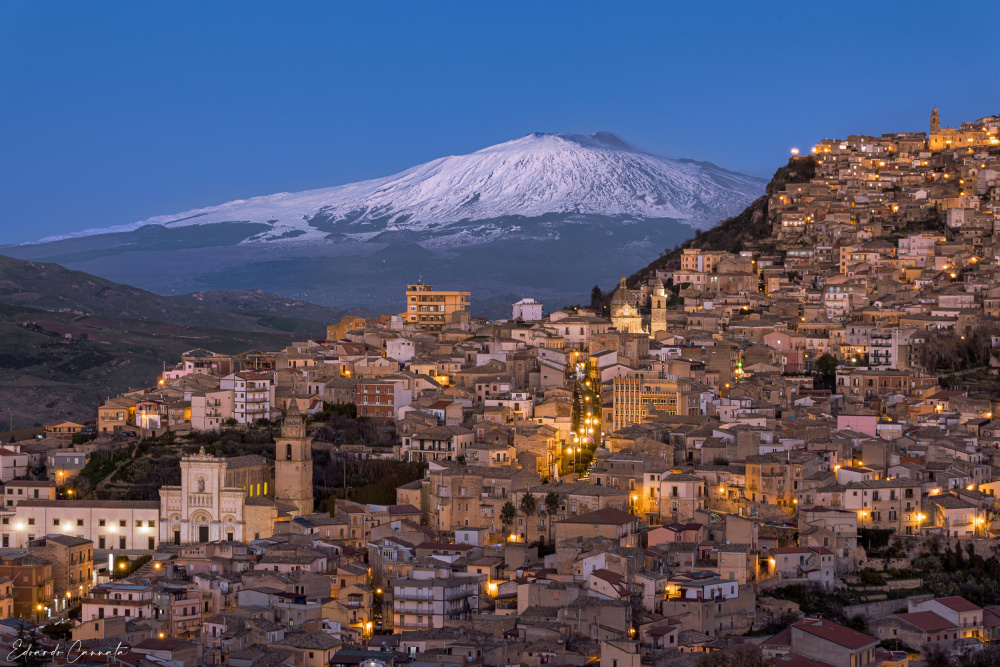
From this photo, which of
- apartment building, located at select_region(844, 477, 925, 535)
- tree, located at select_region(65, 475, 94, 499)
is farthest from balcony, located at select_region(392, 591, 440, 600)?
tree, located at select_region(65, 475, 94, 499)

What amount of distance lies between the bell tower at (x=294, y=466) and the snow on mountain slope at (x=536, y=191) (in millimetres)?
83369

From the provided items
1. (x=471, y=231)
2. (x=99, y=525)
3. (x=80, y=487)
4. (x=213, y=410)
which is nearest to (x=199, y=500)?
(x=99, y=525)

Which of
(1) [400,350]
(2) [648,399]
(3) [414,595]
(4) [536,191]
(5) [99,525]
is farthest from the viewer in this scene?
(4) [536,191]

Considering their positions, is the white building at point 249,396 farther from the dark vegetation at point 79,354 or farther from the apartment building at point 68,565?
the dark vegetation at point 79,354

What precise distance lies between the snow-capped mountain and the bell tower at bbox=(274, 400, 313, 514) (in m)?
68.3

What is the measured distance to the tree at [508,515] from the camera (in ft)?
97.3

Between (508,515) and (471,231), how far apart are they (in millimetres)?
89299

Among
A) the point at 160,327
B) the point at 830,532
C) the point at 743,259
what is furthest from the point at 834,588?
the point at 160,327

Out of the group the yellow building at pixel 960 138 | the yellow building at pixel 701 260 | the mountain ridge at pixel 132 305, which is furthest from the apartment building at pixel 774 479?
the mountain ridge at pixel 132 305

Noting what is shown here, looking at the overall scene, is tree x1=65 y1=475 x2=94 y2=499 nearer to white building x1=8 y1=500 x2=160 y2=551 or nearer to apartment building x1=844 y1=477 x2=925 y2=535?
white building x1=8 y1=500 x2=160 y2=551

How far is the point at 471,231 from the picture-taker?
388ft

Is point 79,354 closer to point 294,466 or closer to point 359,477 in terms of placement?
point 359,477

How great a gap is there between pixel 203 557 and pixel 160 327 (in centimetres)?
5615

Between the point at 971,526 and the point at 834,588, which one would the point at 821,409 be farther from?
the point at 834,588
